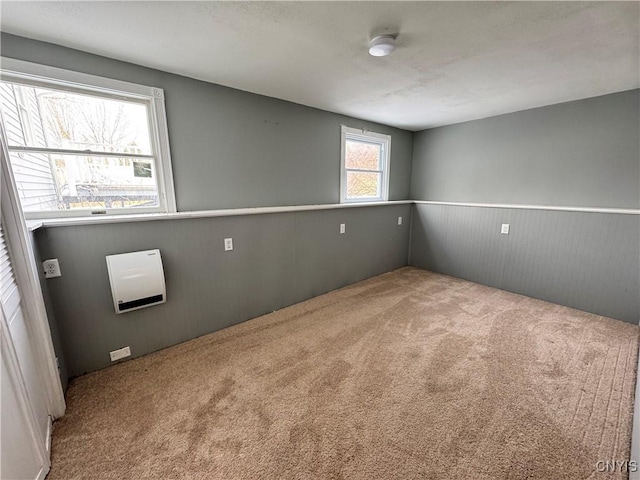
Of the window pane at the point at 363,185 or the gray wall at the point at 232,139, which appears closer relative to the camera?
the gray wall at the point at 232,139

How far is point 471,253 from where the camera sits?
3.78m

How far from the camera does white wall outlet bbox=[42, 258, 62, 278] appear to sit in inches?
68.1

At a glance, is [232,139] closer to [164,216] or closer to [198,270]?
[164,216]

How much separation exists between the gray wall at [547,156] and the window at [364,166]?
0.80 metres

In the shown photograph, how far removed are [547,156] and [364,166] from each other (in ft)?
7.22

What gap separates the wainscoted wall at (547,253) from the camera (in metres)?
2.65

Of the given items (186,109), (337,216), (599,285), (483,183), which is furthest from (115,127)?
(599,285)

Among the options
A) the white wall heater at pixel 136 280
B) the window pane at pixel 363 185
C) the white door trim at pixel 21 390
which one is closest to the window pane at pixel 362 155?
the window pane at pixel 363 185

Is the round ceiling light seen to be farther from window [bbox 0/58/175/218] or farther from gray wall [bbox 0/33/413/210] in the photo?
window [bbox 0/58/175/218]

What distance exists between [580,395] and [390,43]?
103 inches

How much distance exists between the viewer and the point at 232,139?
251 cm

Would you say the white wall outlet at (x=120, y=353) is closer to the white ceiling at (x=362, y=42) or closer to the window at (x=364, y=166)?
the white ceiling at (x=362, y=42)

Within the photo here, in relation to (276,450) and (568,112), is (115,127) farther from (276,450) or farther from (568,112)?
(568,112)

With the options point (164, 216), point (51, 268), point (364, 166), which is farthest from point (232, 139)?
point (364, 166)
